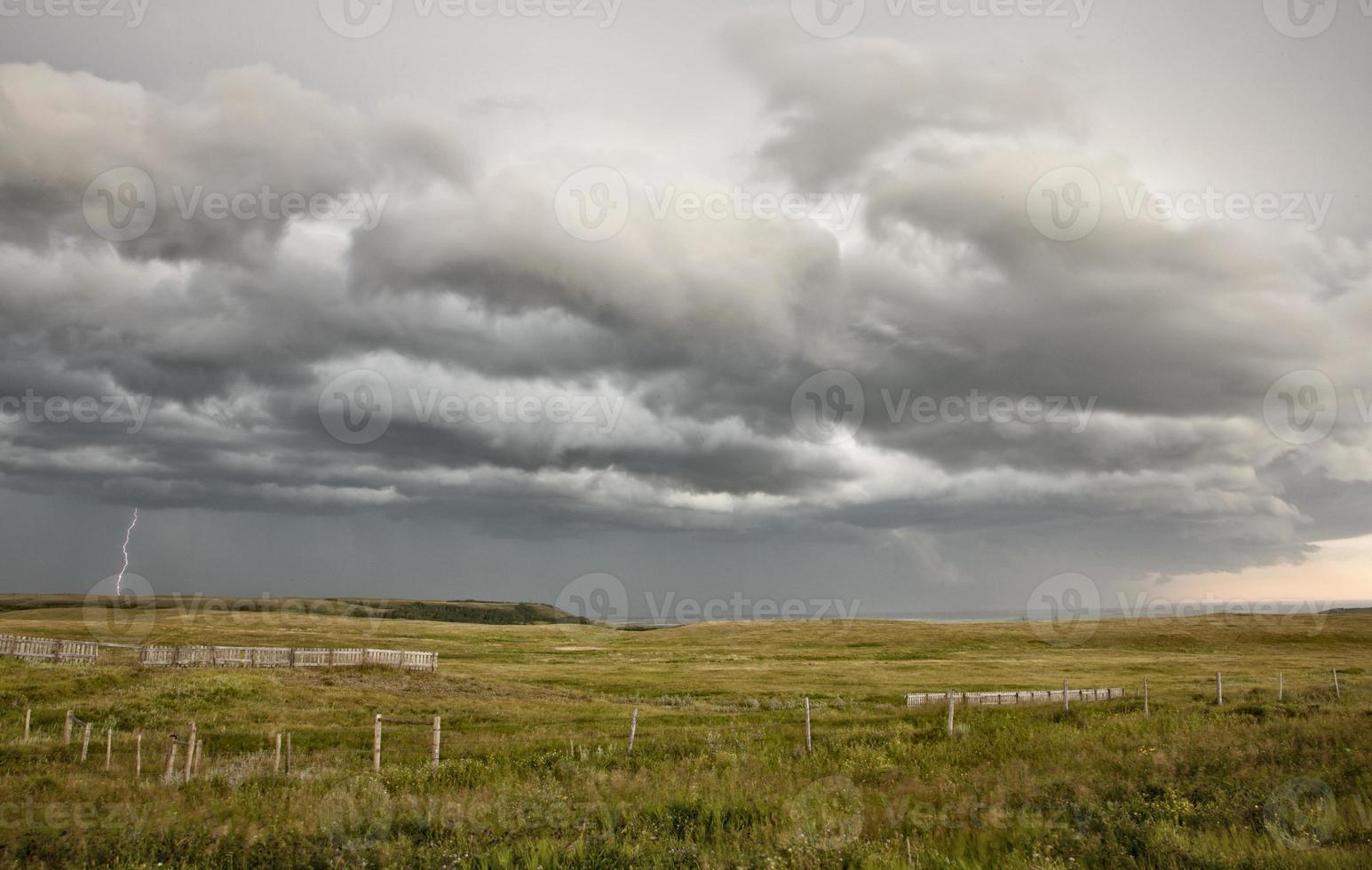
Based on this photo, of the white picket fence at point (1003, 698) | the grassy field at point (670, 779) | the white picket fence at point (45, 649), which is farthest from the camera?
the white picket fence at point (45, 649)

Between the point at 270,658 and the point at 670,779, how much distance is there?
48.4 meters

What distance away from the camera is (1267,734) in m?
20.0

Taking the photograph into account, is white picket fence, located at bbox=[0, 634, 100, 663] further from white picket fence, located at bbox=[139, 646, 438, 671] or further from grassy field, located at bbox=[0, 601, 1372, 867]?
grassy field, located at bbox=[0, 601, 1372, 867]

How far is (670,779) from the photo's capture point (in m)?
18.1

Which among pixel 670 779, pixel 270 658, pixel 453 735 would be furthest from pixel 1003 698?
pixel 270 658

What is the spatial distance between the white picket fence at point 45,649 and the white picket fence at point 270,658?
386 centimetres

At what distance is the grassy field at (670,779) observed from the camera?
36.3 ft

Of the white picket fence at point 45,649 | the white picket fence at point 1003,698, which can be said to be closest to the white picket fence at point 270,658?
the white picket fence at point 45,649

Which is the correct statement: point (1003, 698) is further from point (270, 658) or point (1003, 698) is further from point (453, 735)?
point (270, 658)

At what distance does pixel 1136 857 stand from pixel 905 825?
3.55 m

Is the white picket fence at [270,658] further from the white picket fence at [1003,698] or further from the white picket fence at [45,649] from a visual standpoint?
the white picket fence at [1003,698]

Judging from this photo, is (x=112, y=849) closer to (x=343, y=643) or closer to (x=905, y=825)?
(x=905, y=825)

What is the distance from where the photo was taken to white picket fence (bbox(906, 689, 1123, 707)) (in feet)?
123

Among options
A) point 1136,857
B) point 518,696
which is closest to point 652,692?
point 518,696
